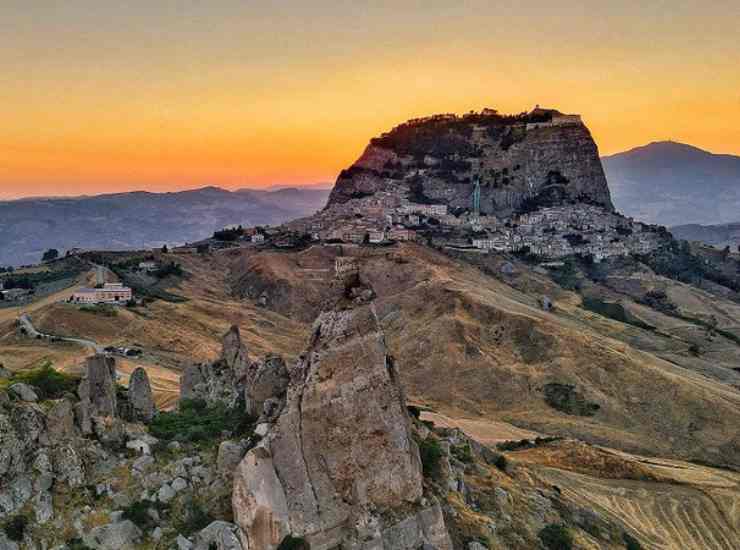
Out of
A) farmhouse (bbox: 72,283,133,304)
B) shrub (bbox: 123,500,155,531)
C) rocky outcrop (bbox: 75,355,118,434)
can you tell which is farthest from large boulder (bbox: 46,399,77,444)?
farmhouse (bbox: 72,283,133,304)

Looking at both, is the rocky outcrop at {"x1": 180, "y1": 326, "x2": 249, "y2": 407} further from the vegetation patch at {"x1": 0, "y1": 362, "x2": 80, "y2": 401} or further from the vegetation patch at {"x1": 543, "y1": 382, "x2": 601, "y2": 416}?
the vegetation patch at {"x1": 543, "y1": 382, "x2": 601, "y2": 416}

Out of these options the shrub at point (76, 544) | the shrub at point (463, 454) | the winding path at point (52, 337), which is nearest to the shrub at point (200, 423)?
the shrub at point (76, 544)

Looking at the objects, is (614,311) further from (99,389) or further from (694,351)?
(99,389)

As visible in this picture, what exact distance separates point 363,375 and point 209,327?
92123 millimetres

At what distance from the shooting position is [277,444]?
3030 centimetres

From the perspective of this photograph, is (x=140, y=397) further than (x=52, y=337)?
No

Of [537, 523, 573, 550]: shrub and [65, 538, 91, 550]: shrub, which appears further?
[537, 523, 573, 550]: shrub

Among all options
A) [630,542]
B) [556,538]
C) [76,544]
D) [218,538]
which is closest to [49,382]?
[76,544]

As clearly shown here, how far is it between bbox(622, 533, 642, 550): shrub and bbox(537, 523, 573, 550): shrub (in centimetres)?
1091

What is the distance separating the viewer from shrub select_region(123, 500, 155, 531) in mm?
28516

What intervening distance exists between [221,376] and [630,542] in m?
32.5

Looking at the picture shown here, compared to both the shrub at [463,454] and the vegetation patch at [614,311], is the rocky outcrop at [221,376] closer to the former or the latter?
the shrub at [463,454]

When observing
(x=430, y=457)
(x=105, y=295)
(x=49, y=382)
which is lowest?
A: (x=105, y=295)

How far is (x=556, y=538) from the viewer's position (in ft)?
137
